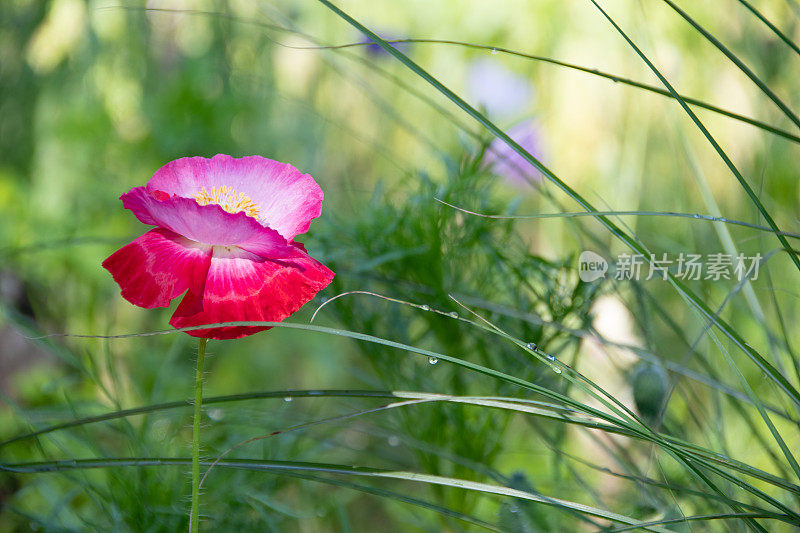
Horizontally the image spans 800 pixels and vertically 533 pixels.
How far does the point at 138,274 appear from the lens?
26cm

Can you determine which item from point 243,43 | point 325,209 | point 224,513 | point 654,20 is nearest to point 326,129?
point 243,43

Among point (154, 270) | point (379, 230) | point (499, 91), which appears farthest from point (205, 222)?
point (499, 91)

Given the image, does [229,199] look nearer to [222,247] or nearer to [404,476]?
[222,247]

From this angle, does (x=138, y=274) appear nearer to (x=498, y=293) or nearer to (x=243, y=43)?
(x=498, y=293)

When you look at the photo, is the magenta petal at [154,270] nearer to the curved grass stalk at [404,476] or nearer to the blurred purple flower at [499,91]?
the curved grass stalk at [404,476]

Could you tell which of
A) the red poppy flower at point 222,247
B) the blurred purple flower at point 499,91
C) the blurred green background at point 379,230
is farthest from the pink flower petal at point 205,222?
the blurred purple flower at point 499,91

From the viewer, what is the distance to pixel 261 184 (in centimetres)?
29

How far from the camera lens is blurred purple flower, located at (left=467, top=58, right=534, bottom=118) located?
3.56 ft

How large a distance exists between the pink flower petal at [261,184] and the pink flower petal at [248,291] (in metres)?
0.02

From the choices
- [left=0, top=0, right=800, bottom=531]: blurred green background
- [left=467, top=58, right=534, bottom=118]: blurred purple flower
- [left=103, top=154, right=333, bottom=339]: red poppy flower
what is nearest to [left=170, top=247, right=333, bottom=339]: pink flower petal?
[left=103, top=154, right=333, bottom=339]: red poppy flower

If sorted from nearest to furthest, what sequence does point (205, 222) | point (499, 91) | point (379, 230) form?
point (205, 222), point (379, 230), point (499, 91)

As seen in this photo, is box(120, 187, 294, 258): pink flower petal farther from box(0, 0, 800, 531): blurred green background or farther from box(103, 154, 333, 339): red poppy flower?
box(0, 0, 800, 531): blurred green background

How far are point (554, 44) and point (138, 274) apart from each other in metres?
1.12

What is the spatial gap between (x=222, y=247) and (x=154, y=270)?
0.03 m
